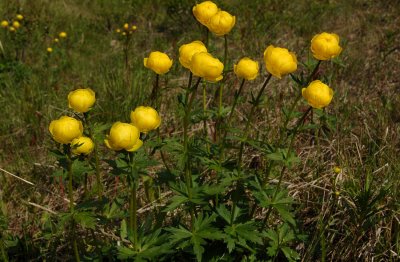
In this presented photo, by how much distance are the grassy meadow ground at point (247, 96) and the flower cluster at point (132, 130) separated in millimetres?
310

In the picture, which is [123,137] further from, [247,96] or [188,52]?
[247,96]

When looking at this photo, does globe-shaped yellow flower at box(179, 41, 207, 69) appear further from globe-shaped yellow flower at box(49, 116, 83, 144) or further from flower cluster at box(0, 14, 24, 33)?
flower cluster at box(0, 14, 24, 33)

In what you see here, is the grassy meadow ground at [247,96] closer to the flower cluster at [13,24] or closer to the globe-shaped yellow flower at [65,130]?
the flower cluster at [13,24]

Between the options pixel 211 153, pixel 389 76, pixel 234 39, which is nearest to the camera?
pixel 211 153

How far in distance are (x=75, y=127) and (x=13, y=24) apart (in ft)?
10.4

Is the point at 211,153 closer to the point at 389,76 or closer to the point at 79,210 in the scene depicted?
the point at 79,210

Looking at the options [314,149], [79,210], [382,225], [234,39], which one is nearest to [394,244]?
[382,225]

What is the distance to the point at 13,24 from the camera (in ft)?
13.9

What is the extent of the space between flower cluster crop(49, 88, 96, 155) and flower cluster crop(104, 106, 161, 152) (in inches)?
4.9

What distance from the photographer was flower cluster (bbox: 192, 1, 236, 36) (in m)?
1.78

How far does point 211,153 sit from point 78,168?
1.85 ft

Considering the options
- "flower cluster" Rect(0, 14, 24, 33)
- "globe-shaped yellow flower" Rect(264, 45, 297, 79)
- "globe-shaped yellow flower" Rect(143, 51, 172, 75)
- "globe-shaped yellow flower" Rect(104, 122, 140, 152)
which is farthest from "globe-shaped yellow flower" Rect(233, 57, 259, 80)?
"flower cluster" Rect(0, 14, 24, 33)

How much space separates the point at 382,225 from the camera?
2.12 m

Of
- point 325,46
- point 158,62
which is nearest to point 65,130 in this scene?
point 158,62
